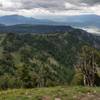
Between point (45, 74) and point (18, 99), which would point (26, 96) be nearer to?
point (18, 99)

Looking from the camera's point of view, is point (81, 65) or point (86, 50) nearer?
point (81, 65)

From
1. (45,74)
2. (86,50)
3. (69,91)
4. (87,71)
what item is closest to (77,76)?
(86,50)

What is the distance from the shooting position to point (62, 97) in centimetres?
3256

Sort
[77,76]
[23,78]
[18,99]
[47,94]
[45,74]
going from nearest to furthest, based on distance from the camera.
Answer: [18,99], [47,94], [77,76], [23,78], [45,74]

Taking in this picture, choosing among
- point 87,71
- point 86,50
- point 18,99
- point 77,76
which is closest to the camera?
point 18,99

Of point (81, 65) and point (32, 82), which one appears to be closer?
point (81, 65)

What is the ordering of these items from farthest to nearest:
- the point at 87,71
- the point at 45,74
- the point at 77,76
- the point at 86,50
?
the point at 45,74 → the point at 77,76 → the point at 86,50 → the point at 87,71

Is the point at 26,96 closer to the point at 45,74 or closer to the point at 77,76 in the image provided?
the point at 77,76

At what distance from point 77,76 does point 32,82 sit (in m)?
27.6

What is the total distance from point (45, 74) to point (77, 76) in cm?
6015

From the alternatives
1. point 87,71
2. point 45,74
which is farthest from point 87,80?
point 45,74

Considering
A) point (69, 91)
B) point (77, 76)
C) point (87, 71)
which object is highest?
point (69, 91)

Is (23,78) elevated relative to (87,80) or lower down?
lower down

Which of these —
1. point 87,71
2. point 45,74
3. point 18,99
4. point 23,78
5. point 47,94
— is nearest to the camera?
point 18,99
